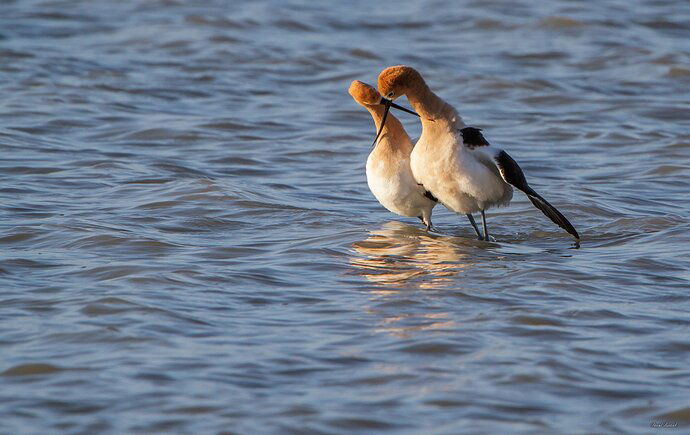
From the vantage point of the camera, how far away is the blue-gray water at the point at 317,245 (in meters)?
5.77

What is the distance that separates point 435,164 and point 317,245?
107 centimetres

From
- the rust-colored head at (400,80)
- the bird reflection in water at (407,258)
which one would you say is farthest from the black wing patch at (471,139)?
the bird reflection in water at (407,258)

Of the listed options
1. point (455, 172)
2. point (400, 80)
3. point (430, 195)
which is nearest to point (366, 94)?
point (400, 80)

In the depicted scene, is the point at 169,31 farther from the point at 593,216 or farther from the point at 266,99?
the point at 593,216

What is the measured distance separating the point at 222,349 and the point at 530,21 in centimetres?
1471

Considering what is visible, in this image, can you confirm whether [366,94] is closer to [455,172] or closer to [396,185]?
[396,185]

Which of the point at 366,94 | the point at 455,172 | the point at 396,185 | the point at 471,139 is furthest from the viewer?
the point at 366,94

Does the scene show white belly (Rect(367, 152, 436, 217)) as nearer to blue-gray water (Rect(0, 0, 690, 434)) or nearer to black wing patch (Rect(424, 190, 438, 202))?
black wing patch (Rect(424, 190, 438, 202))

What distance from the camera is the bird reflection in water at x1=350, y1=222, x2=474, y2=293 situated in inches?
313

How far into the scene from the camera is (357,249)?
29.3ft

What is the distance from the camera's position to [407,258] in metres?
Result: 8.66

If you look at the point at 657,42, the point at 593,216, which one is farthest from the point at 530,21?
the point at 593,216

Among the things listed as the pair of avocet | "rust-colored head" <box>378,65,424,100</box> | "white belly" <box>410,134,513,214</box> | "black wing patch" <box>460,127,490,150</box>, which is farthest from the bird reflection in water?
"rust-colored head" <box>378,65,424,100</box>

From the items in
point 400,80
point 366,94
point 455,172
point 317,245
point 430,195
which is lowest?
point 317,245
